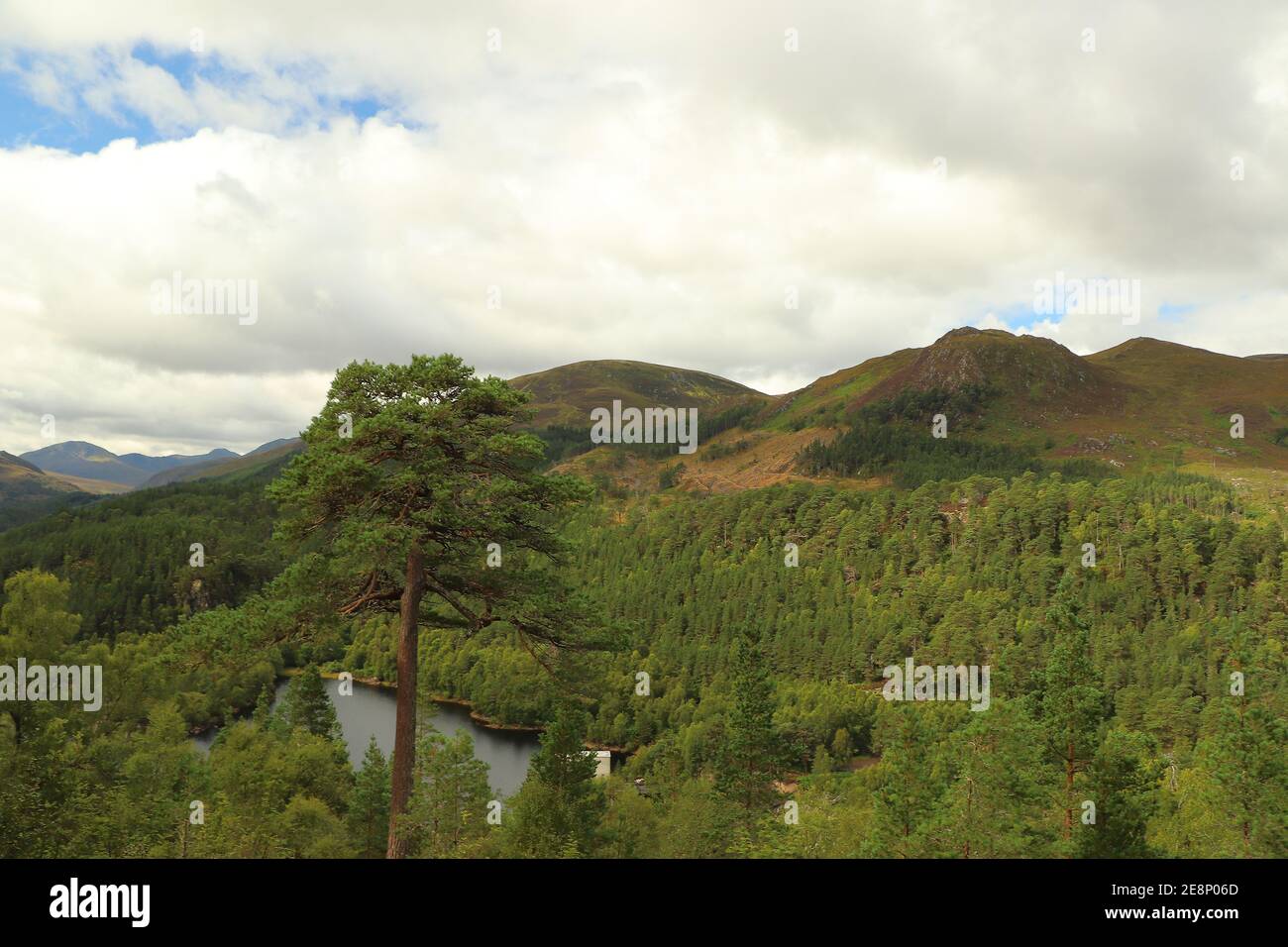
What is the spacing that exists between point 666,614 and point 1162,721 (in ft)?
287

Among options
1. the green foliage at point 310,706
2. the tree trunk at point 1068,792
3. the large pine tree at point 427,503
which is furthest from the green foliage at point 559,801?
the green foliage at point 310,706

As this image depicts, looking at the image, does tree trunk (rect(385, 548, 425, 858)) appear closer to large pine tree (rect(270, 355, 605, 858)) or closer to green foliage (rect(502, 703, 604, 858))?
large pine tree (rect(270, 355, 605, 858))

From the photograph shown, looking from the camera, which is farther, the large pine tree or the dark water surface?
the dark water surface

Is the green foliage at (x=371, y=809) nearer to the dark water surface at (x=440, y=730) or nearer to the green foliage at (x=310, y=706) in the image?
the green foliage at (x=310, y=706)

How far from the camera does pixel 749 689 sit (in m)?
36.2

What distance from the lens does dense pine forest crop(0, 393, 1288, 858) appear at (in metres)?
20.3

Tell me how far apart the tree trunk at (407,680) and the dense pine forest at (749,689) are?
70 centimetres

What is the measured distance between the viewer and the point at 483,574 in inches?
659

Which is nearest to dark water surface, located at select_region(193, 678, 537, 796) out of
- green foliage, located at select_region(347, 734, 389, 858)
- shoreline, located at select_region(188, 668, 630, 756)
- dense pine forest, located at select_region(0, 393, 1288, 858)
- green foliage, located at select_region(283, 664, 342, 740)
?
shoreline, located at select_region(188, 668, 630, 756)

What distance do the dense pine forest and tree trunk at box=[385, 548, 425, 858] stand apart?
70 centimetres

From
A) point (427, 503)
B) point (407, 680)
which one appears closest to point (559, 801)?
point (407, 680)

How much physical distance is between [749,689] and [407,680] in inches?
914

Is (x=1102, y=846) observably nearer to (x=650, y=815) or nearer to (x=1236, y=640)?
(x=1236, y=640)
